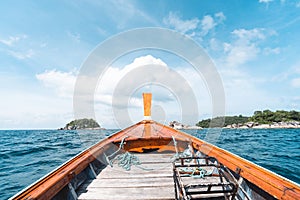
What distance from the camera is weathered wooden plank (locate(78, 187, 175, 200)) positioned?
174 centimetres

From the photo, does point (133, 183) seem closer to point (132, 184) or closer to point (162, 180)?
point (132, 184)

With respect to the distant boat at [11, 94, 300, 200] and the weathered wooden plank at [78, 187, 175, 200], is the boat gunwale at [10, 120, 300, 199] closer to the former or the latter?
the distant boat at [11, 94, 300, 200]

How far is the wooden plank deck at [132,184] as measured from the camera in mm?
1773

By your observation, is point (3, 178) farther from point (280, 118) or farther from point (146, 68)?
point (280, 118)

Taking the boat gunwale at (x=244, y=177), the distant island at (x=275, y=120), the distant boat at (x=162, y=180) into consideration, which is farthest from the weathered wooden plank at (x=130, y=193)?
the distant island at (x=275, y=120)

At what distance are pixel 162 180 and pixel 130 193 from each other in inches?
18.7

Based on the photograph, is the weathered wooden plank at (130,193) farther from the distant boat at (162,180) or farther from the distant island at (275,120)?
the distant island at (275,120)

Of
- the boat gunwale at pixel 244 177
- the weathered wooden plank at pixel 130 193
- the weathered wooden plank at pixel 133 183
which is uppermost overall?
the boat gunwale at pixel 244 177

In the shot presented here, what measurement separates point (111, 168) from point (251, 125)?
5250 cm

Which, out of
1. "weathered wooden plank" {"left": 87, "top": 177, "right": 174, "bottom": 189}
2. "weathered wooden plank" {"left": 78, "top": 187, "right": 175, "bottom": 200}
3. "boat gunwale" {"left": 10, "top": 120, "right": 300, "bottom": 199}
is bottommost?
"weathered wooden plank" {"left": 78, "top": 187, "right": 175, "bottom": 200}

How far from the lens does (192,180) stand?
2.13 metres

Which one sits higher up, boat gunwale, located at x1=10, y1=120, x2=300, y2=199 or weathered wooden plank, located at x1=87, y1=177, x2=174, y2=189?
boat gunwale, located at x1=10, y1=120, x2=300, y2=199

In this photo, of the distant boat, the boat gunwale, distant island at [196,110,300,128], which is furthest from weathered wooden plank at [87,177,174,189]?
distant island at [196,110,300,128]

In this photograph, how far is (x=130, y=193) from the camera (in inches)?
72.0
